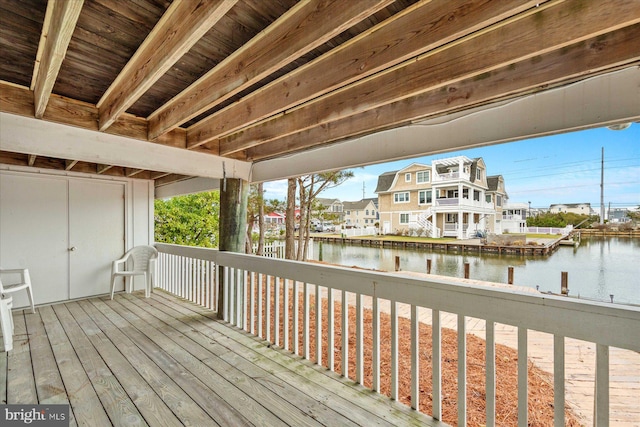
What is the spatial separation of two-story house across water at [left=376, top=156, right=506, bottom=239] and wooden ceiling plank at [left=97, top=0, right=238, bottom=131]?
158 inches

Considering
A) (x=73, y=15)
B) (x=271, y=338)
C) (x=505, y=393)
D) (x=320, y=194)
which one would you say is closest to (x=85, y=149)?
(x=73, y=15)

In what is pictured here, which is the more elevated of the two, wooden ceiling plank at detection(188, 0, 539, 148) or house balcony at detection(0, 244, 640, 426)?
wooden ceiling plank at detection(188, 0, 539, 148)

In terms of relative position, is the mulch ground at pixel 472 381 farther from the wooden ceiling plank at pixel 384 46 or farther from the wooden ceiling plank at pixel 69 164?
the wooden ceiling plank at pixel 69 164

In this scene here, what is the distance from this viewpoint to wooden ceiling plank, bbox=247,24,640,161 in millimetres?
1482

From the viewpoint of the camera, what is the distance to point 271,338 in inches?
124

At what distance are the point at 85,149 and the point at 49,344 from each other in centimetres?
203

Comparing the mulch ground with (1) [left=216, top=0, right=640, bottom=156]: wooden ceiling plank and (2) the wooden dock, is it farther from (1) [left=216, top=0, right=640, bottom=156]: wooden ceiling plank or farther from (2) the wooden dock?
(1) [left=216, top=0, right=640, bottom=156]: wooden ceiling plank

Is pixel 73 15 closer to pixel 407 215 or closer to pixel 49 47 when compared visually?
pixel 49 47

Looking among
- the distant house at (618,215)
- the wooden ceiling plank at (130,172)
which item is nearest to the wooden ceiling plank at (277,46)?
the distant house at (618,215)

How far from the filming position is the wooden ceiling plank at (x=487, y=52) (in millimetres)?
1244

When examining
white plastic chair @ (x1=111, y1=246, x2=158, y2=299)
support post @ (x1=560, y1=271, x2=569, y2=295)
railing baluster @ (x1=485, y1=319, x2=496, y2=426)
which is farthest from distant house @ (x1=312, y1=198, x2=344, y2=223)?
railing baluster @ (x1=485, y1=319, x2=496, y2=426)

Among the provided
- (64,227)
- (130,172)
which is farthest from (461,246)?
(64,227)

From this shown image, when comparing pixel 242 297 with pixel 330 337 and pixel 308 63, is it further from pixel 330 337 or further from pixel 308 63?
pixel 308 63

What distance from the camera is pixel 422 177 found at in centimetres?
516
